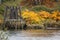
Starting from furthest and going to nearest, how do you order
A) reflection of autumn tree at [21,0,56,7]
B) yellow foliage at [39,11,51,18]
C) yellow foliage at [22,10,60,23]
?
reflection of autumn tree at [21,0,56,7], yellow foliage at [39,11,51,18], yellow foliage at [22,10,60,23]

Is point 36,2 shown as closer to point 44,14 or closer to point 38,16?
Answer: point 44,14

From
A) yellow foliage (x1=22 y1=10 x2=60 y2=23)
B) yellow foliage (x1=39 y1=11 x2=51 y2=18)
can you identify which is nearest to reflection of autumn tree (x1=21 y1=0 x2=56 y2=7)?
yellow foliage (x1=22 y1=10 x2=60 y2=23)

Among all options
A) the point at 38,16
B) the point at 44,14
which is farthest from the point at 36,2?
the point at 38,16

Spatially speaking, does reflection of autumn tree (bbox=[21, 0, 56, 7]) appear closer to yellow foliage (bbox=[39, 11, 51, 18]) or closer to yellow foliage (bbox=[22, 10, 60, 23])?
yellow foliage (bbox=[22, 10, 60, 23])

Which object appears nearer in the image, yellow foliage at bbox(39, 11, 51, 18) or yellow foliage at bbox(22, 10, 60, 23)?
yellow foliage at bbox(22, 10, 60, 23)

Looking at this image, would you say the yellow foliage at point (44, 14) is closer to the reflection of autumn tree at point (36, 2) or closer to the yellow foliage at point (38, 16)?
the yellow foliage at point (38, 16)

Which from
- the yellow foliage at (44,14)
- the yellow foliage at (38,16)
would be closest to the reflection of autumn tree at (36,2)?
the yellow foliage at (38,16)

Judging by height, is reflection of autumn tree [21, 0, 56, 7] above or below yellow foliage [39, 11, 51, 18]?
above

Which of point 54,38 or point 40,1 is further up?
point 40,1

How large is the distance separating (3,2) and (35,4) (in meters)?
2.88

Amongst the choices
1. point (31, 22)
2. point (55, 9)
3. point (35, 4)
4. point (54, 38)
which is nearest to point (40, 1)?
point (35, 4)

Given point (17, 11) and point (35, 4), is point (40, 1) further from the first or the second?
point (17, 11)

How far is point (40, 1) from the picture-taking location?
27219mm

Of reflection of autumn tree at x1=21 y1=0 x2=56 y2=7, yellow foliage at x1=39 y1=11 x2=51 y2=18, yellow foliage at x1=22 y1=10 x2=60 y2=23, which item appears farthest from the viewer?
reflection of autumn tree at x1=21 y1=0 x2=56 y2=7
